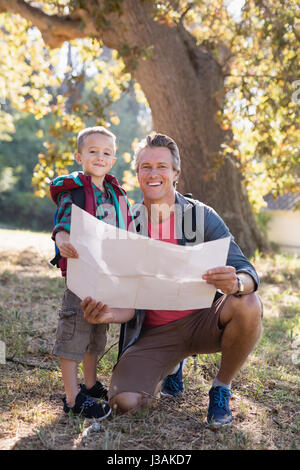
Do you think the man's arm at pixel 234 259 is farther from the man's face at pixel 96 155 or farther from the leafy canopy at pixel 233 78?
the leafy canopy at pixel 233 78

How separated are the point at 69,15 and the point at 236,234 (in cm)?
409

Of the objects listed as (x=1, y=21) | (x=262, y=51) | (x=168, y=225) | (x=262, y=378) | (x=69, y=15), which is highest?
(x=1, y=21)

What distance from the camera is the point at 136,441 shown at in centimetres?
207

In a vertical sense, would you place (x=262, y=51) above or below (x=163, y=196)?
above

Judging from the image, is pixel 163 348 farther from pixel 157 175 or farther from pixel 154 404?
pixel 157 175

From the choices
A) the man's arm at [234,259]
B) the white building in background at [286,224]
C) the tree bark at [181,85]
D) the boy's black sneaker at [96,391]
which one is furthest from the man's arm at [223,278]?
the white building in background at [286,224]

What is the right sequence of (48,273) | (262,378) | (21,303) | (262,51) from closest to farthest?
(262,378) < (21,303) < (48,273) < (262,51)

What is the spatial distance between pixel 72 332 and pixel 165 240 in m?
0.69

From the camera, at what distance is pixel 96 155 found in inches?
101

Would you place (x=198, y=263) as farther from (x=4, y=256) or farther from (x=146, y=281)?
(x=4, y=256)

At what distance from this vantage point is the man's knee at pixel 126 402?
2326 millimetres

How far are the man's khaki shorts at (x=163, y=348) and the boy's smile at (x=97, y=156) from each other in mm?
870

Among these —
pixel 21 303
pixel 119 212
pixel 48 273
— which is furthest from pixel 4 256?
pixel 119 212

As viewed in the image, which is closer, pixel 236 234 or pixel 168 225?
pixel 168 225
